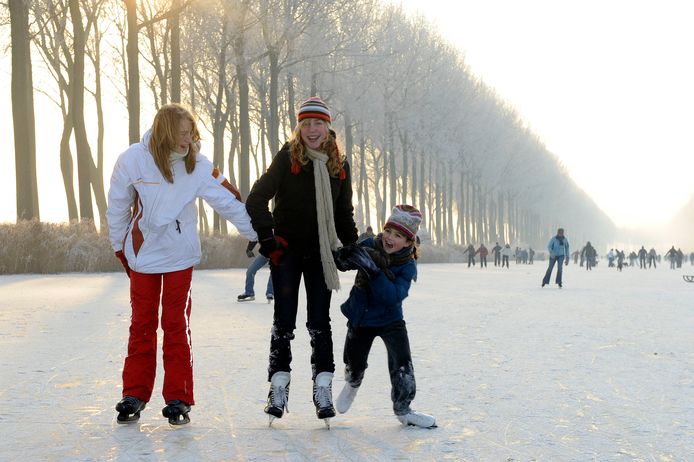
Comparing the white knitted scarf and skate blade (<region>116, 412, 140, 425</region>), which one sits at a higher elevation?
the white knitted scarf

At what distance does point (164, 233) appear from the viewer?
4688mm

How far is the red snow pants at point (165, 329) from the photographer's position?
4707 millimetres

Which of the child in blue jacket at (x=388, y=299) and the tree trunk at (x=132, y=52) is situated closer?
the child in blue jacket at (x=388, y=299)

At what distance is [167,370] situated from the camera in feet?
15.5

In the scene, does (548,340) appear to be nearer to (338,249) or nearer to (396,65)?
Result: (338,249)

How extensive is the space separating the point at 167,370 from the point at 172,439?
45cm

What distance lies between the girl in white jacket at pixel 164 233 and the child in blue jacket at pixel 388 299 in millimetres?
574

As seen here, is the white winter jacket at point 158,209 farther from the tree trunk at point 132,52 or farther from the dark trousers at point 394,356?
the tree trunk at point 132,52

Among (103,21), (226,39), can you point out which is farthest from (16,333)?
(103,21)

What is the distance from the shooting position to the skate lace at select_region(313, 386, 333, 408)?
4.71 meters

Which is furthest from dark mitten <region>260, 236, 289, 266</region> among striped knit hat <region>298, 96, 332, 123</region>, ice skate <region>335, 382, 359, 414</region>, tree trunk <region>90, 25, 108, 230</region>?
tree trunk <region>90, 25, 108, 230</region>

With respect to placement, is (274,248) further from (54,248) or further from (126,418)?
(54,248)

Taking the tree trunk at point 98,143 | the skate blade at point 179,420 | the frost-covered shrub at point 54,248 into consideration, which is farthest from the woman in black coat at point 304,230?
the tree trunk at point 98,143

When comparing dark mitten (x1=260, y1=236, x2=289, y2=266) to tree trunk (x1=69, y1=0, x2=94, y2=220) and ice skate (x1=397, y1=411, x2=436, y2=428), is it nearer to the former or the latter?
ice skate (x1=397, y1=411, x2=436, y2=428)
